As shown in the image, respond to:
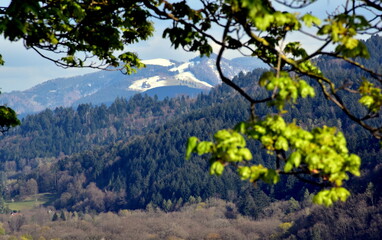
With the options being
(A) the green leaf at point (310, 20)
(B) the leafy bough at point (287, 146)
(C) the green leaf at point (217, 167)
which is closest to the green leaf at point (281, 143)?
(B) the leafy bough at point (287, 146)

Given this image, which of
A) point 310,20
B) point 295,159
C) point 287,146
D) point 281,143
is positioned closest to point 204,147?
point 281,143

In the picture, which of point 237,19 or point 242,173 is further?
point 237,19

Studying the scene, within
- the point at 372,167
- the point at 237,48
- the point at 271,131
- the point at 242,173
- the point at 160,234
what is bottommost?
the point at 160,234

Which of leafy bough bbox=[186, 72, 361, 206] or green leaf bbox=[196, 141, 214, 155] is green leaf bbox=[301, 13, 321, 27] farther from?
green leaf bbox=[196, 141, 214, 155]

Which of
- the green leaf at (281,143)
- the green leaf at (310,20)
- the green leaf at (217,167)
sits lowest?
the green leaf at (217,167)

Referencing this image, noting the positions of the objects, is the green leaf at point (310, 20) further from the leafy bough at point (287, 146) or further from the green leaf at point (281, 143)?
the green leaf at point (281, 143)

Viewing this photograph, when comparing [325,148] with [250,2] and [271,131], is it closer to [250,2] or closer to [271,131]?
[271,131]

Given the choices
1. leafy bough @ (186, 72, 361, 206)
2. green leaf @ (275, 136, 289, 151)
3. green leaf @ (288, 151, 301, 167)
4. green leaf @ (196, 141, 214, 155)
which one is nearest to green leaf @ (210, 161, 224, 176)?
leafy bough @ (186, 72, 361, 206)

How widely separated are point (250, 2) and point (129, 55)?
11.0 m

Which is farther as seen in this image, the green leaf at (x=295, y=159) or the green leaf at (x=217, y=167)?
the green leaf at (x=217, y=167)

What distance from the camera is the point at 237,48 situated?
1309 cm

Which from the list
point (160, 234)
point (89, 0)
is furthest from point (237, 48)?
point (160, 234)

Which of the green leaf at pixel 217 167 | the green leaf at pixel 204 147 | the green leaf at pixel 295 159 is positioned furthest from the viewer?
the green leaf at pixel 204 147

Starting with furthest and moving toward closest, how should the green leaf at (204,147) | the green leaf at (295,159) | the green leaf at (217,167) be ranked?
the green leaf at (204,147), the green leaf at (217,167), the green leaf at (295,159)
